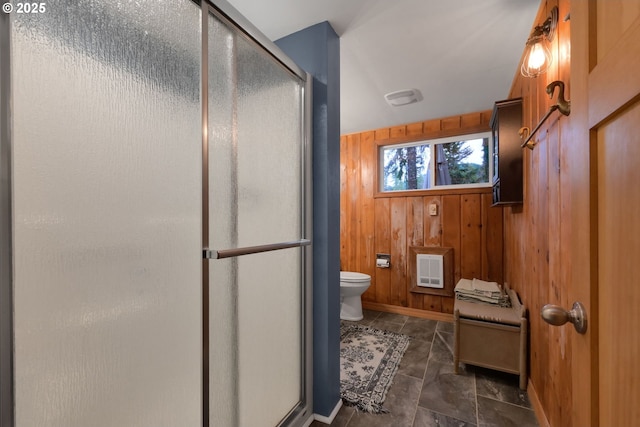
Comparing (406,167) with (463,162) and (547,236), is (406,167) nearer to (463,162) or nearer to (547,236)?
(463,162)

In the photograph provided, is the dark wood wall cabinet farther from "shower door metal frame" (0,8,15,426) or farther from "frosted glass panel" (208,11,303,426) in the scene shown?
"shower door metal frame" (0,8,15,426)

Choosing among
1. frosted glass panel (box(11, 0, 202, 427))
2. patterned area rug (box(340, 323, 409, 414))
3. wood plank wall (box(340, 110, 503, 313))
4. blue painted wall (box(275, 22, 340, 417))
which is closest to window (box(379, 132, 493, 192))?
wood plank wall (box(340, 110, 503, 313))

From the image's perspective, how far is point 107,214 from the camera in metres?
0.76

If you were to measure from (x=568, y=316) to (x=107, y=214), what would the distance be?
120 cm

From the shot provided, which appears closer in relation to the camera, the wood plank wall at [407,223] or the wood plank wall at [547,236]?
the wood plank wall at [547,236]

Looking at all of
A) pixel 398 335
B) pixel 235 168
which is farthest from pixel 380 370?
pixel 235 168

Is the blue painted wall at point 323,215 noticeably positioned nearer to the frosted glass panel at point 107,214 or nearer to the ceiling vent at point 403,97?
the frosted glass panel at point 107,214

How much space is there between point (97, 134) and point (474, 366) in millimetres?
2601

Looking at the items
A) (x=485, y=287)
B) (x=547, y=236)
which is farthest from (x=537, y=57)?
(x=485, y=287)

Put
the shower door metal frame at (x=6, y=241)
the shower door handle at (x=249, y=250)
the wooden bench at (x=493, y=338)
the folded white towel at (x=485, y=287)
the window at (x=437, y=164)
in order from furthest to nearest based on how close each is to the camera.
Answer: the window at (x=437, y=164) < the folded white towel at (x=485, y=287) < the wooden bench at (x=493, y=338) < the shower door handle at (x=249, y=250) < the shower door metal frame at (x=6, y=241)

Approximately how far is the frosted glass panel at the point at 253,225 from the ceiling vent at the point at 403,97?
129cm

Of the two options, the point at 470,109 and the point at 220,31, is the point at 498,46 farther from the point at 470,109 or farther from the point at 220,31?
the point at 220,31

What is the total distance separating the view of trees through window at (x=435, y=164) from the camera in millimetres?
2961

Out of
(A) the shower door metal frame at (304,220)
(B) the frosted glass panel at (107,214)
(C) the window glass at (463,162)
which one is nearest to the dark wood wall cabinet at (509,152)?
(C) the window glass at (463,162)
